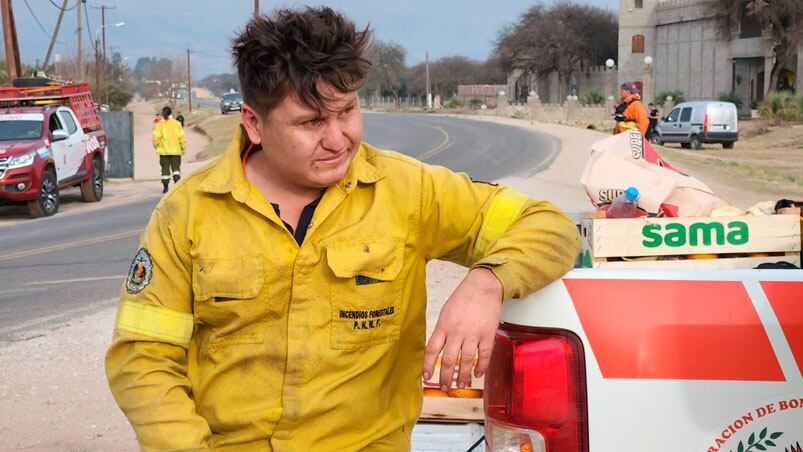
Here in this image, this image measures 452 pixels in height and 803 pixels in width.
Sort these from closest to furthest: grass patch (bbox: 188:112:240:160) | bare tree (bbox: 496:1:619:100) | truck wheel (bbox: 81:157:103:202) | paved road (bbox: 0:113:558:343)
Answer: paved road (bbox: 0:113:558:343)
truck wheel (bbox: 81:157:103:202)
grass patch (bbox: 188:112:240:160)
bare tree (bbox: 496:1:619:100)

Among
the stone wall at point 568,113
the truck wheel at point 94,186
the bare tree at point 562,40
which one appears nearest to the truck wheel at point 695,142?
the truck wheel at point 94,186

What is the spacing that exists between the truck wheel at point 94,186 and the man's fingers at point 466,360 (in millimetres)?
21592

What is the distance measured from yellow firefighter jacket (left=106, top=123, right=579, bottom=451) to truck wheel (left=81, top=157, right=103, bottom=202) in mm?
21257

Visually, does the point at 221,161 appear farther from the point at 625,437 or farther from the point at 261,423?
the point at 625,437

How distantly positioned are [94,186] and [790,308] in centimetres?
2229

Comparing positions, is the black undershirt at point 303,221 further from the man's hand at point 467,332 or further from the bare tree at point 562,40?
the bare tree at point 562,40

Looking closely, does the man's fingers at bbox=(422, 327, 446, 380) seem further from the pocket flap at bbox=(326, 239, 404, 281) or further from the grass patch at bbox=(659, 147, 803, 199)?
the grass patch at bbox=(659, 147, 803, 199)

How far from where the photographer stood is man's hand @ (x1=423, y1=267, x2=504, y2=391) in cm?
239

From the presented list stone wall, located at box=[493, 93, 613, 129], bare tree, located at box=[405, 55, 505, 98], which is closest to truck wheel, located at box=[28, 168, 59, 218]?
stone wall, located at box=[493, 93, 613, 129]

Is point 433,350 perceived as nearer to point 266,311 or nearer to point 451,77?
point 266,311

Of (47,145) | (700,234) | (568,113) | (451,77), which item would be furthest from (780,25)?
(451,77)

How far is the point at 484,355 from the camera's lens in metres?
2.41

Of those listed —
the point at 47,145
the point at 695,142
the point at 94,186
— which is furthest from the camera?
the point at 695,142

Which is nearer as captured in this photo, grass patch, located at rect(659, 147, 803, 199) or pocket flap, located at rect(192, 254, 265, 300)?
pocket flap, located at rect(192, 254, 265, 300)
